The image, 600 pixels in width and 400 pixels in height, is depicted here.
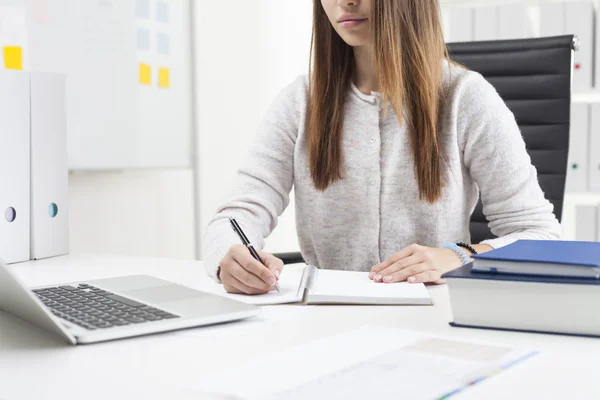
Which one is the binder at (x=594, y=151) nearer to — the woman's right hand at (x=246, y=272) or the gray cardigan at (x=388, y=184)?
the gray cardigan at (x=388, y=184)

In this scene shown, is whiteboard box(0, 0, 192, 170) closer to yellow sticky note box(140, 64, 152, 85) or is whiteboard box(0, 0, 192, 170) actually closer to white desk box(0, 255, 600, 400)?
yellow sticky note box(140, 64, 152, 85)

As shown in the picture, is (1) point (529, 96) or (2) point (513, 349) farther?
(1) point (529, 96)

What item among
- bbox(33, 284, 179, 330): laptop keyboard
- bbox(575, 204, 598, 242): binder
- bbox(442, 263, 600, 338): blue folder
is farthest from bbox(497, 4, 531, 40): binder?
bbox(33, 284, 179, 330): laptop keyboard

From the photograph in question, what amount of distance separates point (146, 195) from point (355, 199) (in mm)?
1066

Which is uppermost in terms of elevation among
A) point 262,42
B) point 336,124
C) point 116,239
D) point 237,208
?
point 262,42

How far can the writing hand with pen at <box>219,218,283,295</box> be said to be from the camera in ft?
3.16

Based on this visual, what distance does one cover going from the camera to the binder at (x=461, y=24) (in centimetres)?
250

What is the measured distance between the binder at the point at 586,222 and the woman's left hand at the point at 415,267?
1523mm

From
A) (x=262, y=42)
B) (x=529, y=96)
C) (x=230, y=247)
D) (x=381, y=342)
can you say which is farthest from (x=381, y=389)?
(x=262, y=42)

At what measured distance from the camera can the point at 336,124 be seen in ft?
4.58

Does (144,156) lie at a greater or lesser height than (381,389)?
greater

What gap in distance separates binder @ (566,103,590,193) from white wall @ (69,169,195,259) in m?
1.36

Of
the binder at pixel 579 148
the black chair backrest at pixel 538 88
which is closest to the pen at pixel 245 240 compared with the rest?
the black chair backrest at pixel 538 88

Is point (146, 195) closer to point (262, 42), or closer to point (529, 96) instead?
point (262, 42)
